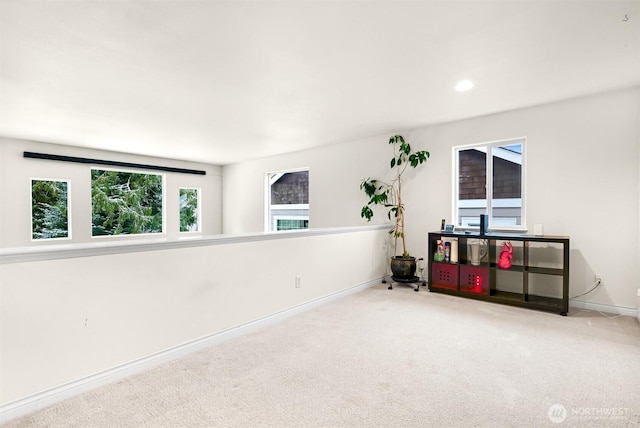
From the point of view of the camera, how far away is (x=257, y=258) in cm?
289

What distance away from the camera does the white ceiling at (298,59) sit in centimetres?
193

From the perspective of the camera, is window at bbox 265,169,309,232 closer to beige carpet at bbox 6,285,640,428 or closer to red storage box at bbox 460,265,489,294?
red storage box at bbox 460,265,489,294

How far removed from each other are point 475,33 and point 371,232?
278cm

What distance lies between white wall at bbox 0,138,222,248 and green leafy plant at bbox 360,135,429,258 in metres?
4.48

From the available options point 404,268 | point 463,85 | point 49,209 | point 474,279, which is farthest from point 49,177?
point 474,279

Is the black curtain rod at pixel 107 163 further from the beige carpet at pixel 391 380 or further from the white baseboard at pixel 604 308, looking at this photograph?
the white baseboard at pixel 604 308

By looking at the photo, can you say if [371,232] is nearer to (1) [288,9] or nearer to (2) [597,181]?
(2) [597,181]

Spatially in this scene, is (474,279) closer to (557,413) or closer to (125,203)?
(557,413)

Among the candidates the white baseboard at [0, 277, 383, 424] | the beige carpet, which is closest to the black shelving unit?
the beige carpet

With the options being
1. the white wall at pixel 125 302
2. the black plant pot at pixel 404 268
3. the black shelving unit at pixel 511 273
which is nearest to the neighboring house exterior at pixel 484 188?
the black shelving unit at pixel 511 273

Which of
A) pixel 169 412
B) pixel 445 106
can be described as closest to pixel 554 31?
pixel 445 106

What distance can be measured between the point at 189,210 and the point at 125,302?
19.1 ft

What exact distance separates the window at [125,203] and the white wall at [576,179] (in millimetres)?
5474

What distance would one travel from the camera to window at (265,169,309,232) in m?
6.55
